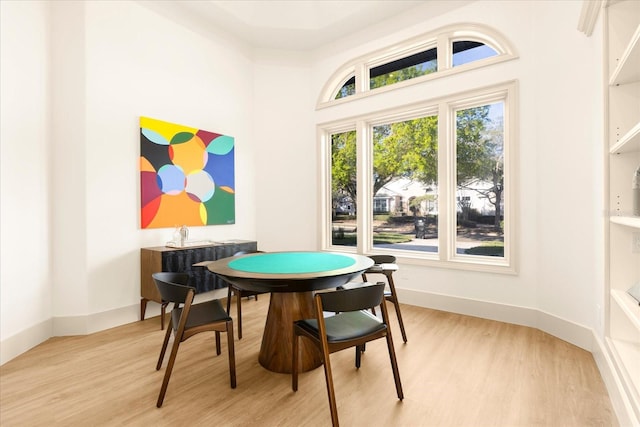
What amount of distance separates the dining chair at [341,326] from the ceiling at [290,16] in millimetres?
3908

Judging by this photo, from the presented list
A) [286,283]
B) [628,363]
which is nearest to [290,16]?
[286,283]

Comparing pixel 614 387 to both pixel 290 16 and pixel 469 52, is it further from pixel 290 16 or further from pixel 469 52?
pixel 290 16

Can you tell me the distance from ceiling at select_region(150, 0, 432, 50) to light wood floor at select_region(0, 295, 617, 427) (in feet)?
13.1

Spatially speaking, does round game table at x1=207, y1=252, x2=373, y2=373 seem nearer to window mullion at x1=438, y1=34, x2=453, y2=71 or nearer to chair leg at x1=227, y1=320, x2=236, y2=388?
chair leg at x1=227, y1=320, x2=236, y2=388

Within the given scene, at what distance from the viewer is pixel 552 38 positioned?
3.12 metres

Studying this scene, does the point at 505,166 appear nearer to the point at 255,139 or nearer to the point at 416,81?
the point at 416,81

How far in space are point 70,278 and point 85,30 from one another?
2.54m

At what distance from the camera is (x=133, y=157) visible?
3.68 meters

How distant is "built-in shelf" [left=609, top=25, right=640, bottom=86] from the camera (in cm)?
176

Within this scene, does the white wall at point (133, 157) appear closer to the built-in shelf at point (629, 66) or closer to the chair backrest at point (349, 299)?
the built-in shelf at point (629, 66)

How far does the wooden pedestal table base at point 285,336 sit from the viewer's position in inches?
97.4

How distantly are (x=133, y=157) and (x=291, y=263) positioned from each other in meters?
2.44

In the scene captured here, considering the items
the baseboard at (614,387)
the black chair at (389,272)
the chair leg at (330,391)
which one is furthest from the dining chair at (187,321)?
the baseboard at (614,387)

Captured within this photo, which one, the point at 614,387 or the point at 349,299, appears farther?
the point at 614,387
